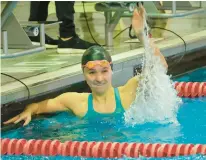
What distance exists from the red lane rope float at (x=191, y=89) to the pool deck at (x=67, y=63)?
51 cm

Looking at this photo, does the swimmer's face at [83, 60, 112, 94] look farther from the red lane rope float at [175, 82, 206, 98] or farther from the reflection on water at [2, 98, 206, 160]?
the red lane rope float at [175, 82, 206, 98]

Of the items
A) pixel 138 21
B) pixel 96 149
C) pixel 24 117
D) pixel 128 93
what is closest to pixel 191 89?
pixel 128 93

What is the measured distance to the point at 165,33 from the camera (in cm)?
747

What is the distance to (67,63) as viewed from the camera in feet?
18.9

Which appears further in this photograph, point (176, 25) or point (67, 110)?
point (176, 25)

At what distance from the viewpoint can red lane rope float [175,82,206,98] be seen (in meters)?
5.52

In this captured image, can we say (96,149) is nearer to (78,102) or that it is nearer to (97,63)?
(97,63)

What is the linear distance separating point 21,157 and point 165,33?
375 centimetres

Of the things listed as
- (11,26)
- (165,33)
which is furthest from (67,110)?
(165,33)

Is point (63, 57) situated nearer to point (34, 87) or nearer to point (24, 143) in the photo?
point (34, 87)

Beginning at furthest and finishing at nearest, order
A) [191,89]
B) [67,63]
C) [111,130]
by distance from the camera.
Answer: [67,63] → [191,89] → [111,130]

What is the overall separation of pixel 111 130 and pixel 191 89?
121cm

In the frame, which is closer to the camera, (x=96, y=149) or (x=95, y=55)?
(x=96, y=149)

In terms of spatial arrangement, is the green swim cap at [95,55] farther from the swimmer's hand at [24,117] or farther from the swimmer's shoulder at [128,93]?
the swimmer's hand at [24,117]
